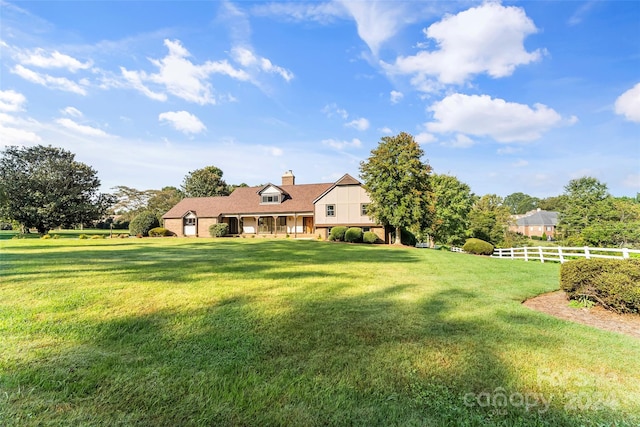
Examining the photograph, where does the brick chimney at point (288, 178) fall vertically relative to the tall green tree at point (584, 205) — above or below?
above

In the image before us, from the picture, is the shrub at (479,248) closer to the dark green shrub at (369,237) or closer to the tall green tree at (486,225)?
the dark green shrub at (369,237)

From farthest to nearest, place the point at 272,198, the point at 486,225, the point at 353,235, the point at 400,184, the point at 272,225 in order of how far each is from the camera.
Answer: the point at 486,225 → the point at 272,198 → the point at 272,225 → the point at 353,235 → the point at 400,184

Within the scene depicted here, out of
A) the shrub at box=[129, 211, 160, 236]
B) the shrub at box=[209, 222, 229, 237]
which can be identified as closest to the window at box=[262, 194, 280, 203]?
the shrub at box=[209, 222, 229, 237]

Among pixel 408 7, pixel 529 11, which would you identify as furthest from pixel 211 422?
pixel 529 11

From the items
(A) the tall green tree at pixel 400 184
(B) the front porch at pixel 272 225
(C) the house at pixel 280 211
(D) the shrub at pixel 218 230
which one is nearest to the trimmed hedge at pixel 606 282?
(A) the tall green tree at pixel 400 184

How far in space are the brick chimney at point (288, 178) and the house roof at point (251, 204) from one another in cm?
209

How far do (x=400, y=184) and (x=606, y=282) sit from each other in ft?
60.1

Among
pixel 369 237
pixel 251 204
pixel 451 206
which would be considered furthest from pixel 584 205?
pixel 251 204

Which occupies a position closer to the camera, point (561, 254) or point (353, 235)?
point (561, 254)

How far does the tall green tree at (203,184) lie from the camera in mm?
50375

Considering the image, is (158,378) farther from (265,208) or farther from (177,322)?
(265,208)

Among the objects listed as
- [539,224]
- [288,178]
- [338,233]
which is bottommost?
[338,233]

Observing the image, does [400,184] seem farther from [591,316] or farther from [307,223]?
[591,316]

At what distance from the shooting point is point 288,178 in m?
37.2
